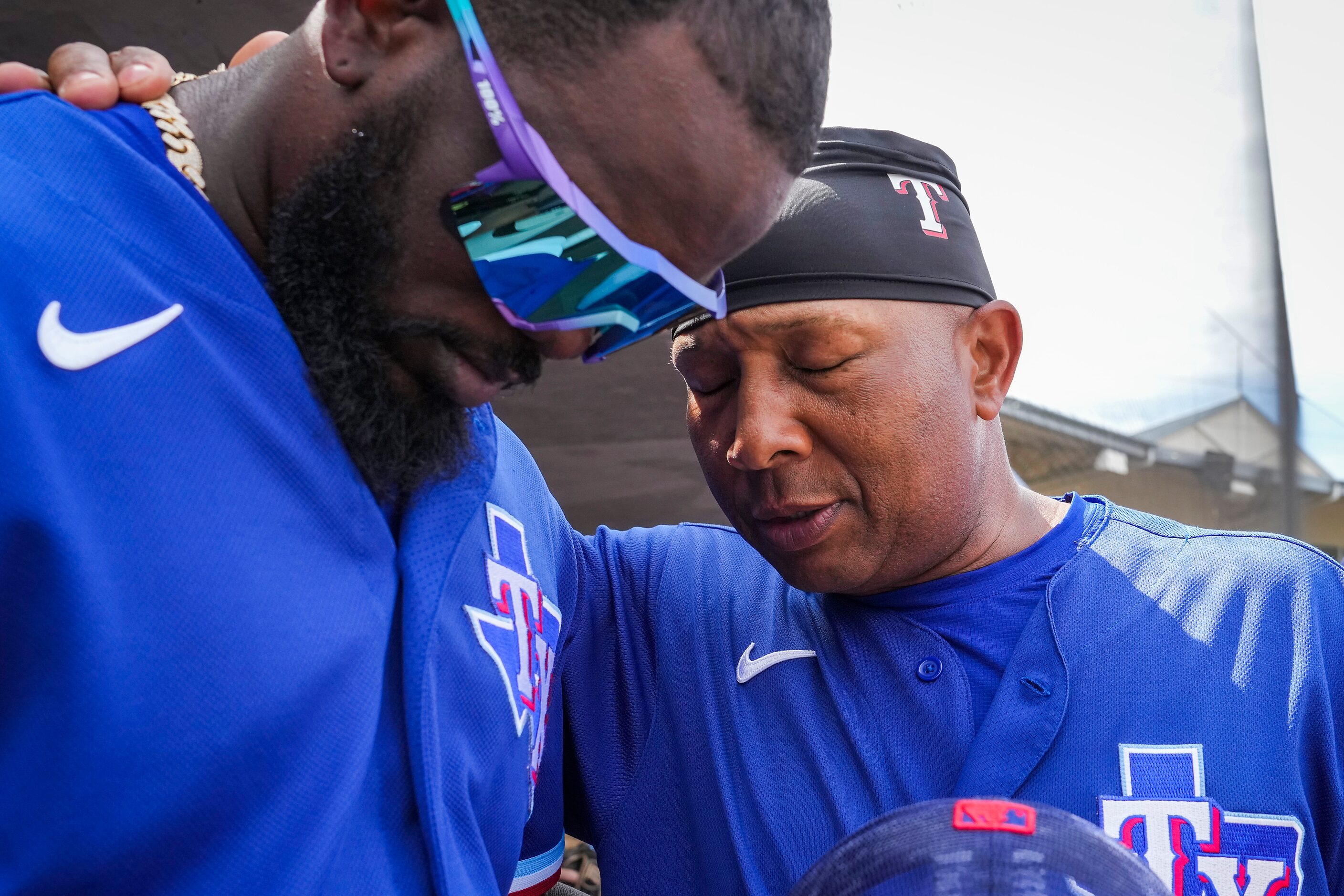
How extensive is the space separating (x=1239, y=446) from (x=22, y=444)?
13237mm

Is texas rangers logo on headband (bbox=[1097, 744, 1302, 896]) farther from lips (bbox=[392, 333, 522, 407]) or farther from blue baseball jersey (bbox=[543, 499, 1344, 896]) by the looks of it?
lips (bbox=[392, 333, 522, 407])

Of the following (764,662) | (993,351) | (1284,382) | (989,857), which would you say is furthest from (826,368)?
(1284,382)

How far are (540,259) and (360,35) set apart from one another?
0.31 meters

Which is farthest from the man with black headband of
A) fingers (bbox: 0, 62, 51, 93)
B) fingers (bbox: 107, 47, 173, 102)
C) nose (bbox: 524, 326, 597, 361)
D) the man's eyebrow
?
fingers (bbox: 0, 62, 51, 93)

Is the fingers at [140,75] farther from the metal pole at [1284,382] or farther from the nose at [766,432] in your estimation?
the metal pole at [1284,382]

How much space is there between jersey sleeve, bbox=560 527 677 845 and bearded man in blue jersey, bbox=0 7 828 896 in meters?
0.48

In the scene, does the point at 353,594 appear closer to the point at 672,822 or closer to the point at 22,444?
the point at 22,444

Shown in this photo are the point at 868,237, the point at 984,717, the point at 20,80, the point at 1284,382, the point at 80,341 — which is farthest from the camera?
the point at 1284,382

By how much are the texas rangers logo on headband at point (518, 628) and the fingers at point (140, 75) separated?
0.68 m

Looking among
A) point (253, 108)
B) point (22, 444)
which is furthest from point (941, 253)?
point (22, 444)

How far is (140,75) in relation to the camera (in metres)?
1.19

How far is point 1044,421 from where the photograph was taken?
1110 cm

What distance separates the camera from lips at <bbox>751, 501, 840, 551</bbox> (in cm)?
Result: 174

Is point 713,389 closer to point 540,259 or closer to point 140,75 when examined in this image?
point 540,259
